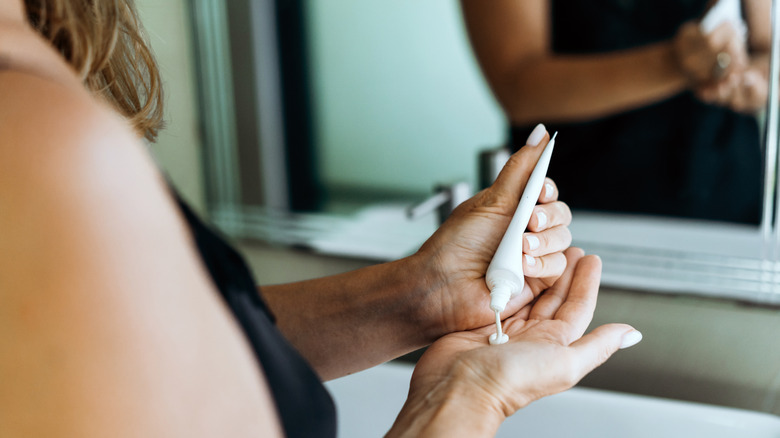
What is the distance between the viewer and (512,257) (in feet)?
1.72

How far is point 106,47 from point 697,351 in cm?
81

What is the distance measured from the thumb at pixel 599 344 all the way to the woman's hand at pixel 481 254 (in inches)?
3.1

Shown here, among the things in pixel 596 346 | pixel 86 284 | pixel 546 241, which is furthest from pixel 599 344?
pixel 86 284

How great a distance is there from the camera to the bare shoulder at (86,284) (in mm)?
262

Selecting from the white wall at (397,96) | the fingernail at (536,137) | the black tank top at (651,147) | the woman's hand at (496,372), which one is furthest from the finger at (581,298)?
the white wall at (397,96)

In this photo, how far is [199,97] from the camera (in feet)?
3.90

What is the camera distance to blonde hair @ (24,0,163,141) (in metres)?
0.36

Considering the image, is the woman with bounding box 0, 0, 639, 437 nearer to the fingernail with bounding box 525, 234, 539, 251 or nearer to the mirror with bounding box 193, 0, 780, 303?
the fingernail with bounding box 525, 234, 539, 251

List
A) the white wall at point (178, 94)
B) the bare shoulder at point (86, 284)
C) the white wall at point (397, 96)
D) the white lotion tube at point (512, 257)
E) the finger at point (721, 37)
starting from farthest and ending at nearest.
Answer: the white wall at point (178, 94) < the white wall at point (397, 96) < the finger at point (721, 37) < the white lotion tube at point (512, 257) < the bare shoulder at point (86, 284)

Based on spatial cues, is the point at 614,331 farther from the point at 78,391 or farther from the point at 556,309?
the point at 78,391

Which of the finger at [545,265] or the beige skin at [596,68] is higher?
the beige skin at [596,68]

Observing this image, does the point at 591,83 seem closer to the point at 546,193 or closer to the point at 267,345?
the point at 546,193

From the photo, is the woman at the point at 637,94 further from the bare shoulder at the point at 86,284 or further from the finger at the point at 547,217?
the bare shoulder at the point at 86,284

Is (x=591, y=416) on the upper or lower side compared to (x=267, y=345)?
lower
